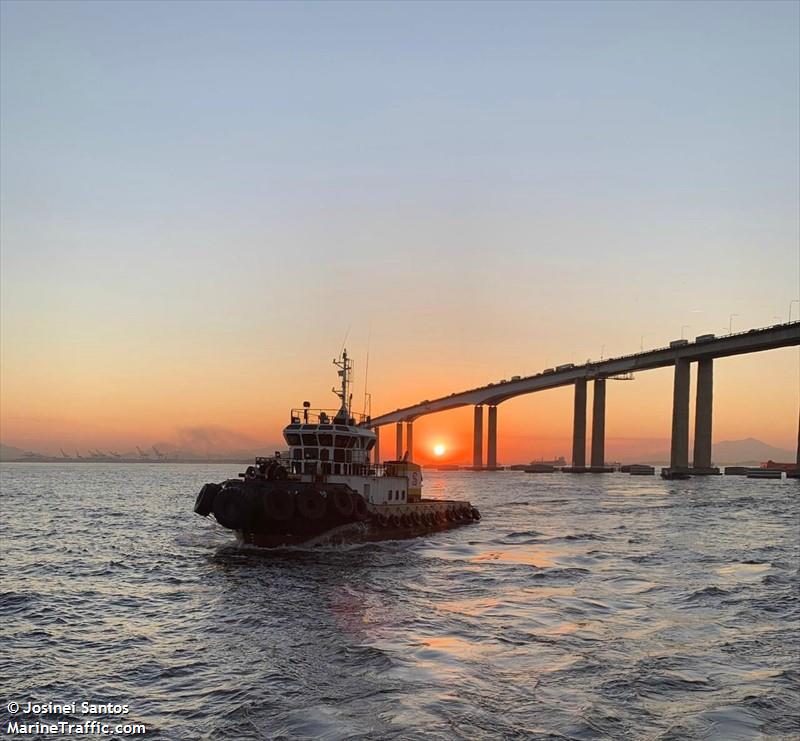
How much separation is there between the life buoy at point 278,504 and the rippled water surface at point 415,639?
6.29 feet

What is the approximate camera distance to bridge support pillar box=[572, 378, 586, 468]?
156750 millimetres

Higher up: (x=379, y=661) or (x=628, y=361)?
(x=628, y=361)

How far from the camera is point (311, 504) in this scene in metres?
33.8

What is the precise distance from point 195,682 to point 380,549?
21.8 m

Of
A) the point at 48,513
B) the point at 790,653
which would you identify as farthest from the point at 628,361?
the point at 790,653

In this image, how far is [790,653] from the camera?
17141 millimetres

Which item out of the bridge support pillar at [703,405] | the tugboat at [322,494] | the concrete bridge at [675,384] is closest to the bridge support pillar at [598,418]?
the concrete bridge at [675,384]

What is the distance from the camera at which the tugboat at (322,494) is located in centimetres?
3350

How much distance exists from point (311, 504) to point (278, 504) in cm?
156

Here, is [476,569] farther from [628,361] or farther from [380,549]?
[628,361]

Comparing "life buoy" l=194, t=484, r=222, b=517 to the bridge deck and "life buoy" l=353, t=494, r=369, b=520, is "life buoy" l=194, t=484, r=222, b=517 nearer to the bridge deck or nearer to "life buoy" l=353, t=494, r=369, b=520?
"life buoy" l=353, t=494, r=369, b=520

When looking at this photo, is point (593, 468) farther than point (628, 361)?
Yes

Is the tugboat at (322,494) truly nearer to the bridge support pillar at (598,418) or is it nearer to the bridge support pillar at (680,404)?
the bridge support pillar at (680,404)

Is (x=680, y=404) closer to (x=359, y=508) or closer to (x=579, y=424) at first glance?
(x=579, y=424)
